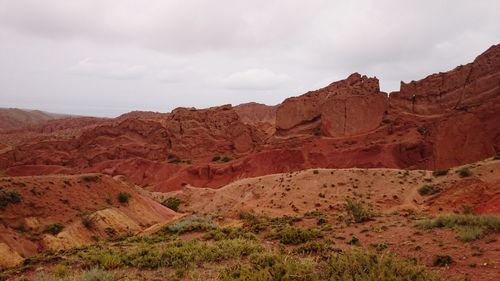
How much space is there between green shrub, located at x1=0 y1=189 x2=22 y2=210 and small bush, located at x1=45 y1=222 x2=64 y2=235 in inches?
95.6

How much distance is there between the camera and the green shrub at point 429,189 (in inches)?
1080

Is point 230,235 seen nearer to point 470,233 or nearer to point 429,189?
point 470,233

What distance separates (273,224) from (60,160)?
48162 mm

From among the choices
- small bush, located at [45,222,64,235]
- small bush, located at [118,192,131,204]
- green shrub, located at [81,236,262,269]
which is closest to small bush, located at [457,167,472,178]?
green shrub, located at [81,236,262,269]

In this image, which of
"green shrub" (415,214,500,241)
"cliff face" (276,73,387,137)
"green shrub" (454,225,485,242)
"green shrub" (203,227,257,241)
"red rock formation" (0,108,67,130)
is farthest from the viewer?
"red rock formation" (0,108,67,130)

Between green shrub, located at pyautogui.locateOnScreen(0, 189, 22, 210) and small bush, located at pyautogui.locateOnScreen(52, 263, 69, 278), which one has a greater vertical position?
small bush, located at pyautogui.locateOnScreen(52, 263, 69, 278)

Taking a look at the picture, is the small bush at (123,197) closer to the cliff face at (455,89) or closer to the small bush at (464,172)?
the small bush at (464,172)

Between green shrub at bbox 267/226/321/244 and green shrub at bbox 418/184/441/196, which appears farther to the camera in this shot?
green shrub at bbox 418/184/441/196

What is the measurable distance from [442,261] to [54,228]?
61.2ft

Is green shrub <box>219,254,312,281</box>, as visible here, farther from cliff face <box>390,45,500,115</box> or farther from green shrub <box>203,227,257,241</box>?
cliff face <box>390,45,500,115</box>

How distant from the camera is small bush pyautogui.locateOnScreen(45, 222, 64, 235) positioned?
2137cm

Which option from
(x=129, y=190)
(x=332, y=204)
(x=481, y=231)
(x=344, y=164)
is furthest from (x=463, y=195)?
(x=129, y=190)

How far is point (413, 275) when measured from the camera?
655 centimetres

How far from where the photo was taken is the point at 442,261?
30.8 ft
